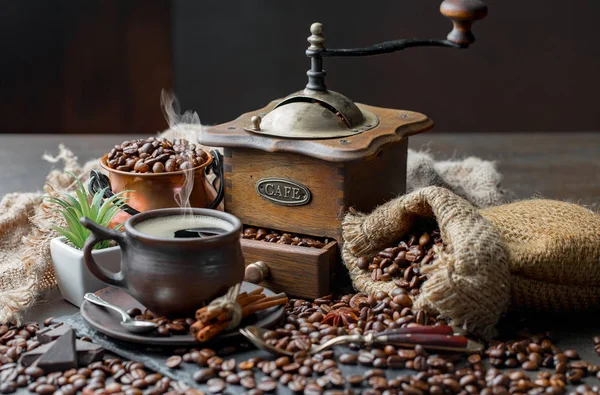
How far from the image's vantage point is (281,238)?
2.08 metres

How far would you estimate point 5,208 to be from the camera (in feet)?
8.08

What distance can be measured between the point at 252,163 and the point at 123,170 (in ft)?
1.09

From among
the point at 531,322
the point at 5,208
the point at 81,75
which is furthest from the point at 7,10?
the point at 531,322

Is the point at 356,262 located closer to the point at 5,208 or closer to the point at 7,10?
the point at 5,208

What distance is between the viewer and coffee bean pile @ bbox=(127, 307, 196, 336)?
165 centimetres

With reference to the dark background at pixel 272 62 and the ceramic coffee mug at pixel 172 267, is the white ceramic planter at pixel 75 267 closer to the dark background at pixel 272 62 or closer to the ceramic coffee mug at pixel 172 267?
the ceramic coffee mug at pixel 172 267

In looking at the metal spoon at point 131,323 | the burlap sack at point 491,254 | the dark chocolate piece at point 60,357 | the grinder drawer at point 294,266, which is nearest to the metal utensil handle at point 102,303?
the metal spoon at point 131,323

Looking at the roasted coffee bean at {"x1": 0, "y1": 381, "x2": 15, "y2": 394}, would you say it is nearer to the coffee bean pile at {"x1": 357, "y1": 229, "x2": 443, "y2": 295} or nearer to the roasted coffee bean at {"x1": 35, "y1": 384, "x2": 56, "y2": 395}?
the roasted coffee bean at {"x1": 35, "y1": 384, "x2": 56, "y2": 395}

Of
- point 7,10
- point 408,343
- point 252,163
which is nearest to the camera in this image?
point 408,343

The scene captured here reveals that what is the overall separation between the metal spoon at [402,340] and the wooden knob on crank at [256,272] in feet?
1.04

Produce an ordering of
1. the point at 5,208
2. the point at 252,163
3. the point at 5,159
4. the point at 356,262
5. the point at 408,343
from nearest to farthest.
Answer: the point at 408,343 < the point at 356,262 < the point at 252,163 < the point at 5,208 < the point at 5,159

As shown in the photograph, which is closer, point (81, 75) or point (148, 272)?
point (148, 272)

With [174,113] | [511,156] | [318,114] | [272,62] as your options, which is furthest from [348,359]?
[272,62]

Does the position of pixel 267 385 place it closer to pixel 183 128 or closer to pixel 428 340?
pixel 428 340
